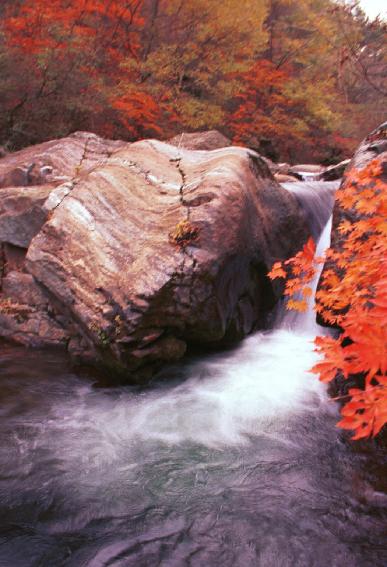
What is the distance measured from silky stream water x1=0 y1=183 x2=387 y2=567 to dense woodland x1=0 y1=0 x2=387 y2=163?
4.34 meters

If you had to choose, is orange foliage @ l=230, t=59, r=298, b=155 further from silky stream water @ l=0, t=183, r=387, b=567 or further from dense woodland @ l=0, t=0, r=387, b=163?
silky stream water @ l=0, t=183, r=387, b=567

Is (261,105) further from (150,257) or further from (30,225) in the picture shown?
(150,257)

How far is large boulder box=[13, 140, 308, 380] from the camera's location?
13.6ft

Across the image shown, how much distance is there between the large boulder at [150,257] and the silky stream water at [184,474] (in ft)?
2.02

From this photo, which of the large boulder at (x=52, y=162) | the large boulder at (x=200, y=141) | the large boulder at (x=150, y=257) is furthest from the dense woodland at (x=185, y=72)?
the large boulder at (x=52, y=162)

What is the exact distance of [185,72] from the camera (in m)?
13.5

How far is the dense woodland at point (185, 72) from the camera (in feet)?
32.6

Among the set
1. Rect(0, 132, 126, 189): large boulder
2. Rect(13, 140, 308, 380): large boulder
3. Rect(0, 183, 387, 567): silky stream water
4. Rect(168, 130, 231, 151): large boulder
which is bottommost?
Rect(0, 183, 387, 567): silky stream water

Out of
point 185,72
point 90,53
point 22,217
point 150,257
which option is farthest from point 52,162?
point 185,72

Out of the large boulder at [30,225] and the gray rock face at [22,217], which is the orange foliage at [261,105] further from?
the gray rock face at [22,217]

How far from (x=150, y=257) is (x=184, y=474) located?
2.16 meters

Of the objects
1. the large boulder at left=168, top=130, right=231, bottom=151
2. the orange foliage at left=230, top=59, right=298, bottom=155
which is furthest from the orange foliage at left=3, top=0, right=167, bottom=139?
the orange foliage at left=230, top=59, right=298, bottom=155

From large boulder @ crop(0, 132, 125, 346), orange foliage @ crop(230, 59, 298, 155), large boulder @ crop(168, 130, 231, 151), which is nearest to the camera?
large boulder @ crop(0, 132, 125, 346)

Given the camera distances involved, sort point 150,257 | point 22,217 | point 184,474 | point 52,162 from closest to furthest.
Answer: point 184,474 < point 150,257 < point 22,217 < point 52,162
